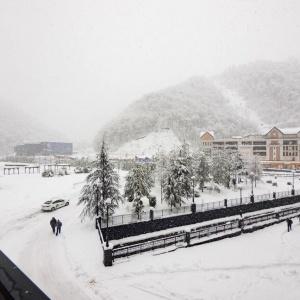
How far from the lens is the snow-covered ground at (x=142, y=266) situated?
46.9ft

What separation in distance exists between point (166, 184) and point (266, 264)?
1668 centimetres

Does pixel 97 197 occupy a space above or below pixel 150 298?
above

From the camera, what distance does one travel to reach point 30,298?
3.29 metres

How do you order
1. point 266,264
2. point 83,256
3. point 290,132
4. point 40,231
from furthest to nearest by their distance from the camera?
point 290,132 → point 40,231 → point 266,264 → point 83,256

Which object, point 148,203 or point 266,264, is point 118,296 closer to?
point 266,264

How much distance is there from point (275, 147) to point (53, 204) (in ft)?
292

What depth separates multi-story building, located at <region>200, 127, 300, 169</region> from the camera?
95938mm

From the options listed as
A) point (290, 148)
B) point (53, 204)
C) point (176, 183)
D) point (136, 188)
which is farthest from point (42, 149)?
point (136, 188)

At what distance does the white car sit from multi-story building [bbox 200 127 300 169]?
6889 centimetres

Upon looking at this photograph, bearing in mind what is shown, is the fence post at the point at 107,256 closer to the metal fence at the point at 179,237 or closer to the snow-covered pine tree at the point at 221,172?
the metal fence at the point at 179,237

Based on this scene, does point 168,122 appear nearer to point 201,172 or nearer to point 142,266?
point 201,172

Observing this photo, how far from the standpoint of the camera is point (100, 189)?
87.6ft

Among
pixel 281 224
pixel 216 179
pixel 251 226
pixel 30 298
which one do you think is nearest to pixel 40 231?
pixel 30 298

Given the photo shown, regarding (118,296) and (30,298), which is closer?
(30,298)
